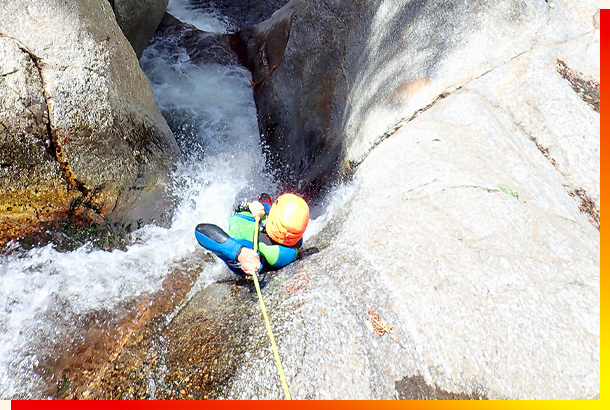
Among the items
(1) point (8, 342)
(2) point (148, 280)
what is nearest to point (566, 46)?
(2) point (148, 280)

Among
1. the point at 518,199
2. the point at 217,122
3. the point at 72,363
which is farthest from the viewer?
the point at 217,122

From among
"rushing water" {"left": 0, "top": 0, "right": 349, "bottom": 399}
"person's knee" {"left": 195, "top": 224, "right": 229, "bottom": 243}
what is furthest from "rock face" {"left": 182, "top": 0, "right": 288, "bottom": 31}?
"person's knee" {"left": 195, "top": 224, "right": 229, "bottom": 243}

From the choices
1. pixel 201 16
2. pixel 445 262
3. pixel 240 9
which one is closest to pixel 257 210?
pixel 445 262

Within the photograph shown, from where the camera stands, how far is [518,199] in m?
2.46

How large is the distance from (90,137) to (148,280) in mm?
1235

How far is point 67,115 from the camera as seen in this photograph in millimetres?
3020

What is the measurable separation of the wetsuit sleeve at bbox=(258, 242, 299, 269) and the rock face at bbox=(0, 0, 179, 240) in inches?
63.7

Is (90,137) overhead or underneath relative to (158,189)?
overhead

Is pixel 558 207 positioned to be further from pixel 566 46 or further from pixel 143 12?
pixel 143 12

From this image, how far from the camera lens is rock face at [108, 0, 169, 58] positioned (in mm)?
5023

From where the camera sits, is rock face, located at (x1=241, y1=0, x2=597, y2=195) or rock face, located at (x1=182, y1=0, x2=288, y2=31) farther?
rock face, located at (x1=182, y1=0, x2=288, y2=31)

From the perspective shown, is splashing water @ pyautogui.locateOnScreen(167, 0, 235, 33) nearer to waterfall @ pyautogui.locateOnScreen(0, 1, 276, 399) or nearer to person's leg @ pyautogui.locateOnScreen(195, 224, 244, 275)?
waterfall @ pyautogui.locateOnScreen(0, 1, 276, 399)

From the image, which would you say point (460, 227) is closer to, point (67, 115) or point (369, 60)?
point (369, 60)

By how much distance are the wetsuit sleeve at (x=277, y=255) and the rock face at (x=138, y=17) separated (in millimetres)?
3912
